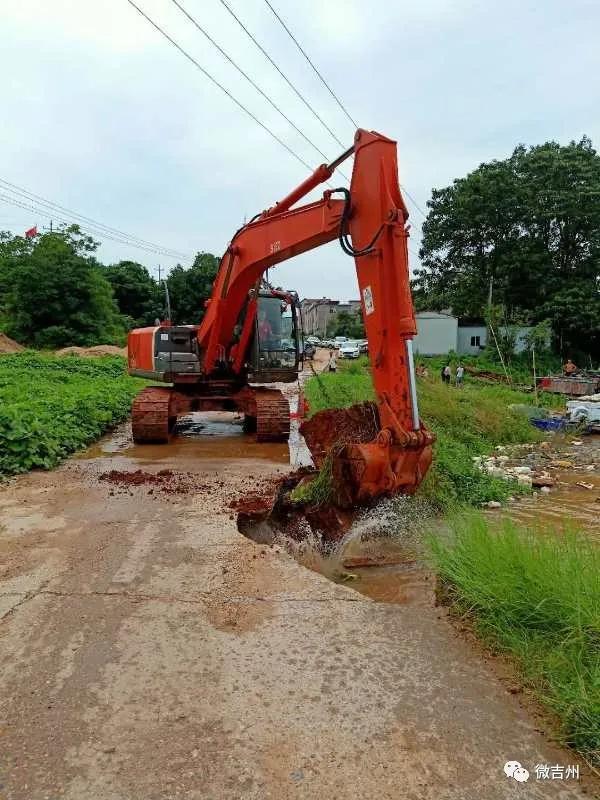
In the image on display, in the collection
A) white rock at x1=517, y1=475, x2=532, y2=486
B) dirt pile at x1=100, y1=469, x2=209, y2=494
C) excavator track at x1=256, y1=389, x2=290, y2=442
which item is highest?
excavator track at x1=256, y1=389, x2=290, y2=442

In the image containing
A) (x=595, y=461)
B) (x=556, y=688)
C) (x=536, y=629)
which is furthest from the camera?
(x=595, y=461)

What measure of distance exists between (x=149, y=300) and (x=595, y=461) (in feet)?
136

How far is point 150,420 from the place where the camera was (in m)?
10.1

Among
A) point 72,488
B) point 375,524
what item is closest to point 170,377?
point 72,488

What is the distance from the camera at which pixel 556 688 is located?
9.71ft

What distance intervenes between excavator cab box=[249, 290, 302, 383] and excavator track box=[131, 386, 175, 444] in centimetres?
162

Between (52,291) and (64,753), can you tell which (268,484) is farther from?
(52,291)

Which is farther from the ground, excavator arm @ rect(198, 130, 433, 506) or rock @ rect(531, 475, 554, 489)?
excavator arm @ rect(198, 130, 433, 506)

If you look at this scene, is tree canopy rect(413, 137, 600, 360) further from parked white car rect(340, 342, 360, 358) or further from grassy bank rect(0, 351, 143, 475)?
grassy bank rect(0, 351, 143, 475)

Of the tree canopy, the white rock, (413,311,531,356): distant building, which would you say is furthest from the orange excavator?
(413,311,531,356): distant building

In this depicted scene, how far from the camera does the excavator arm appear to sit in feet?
15.6

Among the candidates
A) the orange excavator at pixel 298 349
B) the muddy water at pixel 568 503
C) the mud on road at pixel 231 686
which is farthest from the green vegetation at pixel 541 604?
the muddy water at pixel 568 503

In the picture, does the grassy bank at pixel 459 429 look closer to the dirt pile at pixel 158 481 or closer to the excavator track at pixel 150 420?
the dirt pile at pixel 158 481

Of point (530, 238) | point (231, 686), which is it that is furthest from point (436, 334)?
point (231, 686)
